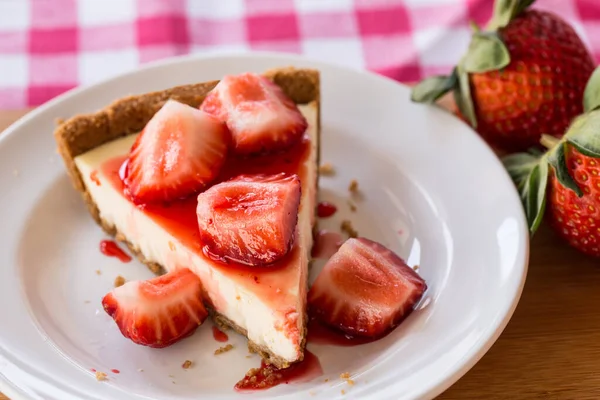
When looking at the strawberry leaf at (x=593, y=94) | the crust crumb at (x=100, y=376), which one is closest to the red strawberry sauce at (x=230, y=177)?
the crust crumb at (x=100, y=376)

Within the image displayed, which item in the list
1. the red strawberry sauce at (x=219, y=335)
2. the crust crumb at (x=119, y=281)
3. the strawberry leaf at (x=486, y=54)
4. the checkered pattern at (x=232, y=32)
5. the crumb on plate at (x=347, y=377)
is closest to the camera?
the crumb on plate at (x=347, y=377)

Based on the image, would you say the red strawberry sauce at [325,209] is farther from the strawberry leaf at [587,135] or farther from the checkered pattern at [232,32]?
the checkered pattern at [232,32]

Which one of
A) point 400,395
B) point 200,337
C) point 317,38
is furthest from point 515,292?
point 317,38

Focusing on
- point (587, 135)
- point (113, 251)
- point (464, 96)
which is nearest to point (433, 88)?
point (464, 96)

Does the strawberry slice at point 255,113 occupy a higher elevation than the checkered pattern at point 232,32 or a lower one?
higher

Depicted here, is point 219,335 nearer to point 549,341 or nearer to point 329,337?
point 329,337

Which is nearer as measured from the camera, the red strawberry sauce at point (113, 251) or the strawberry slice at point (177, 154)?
the strawberry slice at point (177, 154)

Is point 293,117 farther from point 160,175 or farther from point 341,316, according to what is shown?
point 341,316
